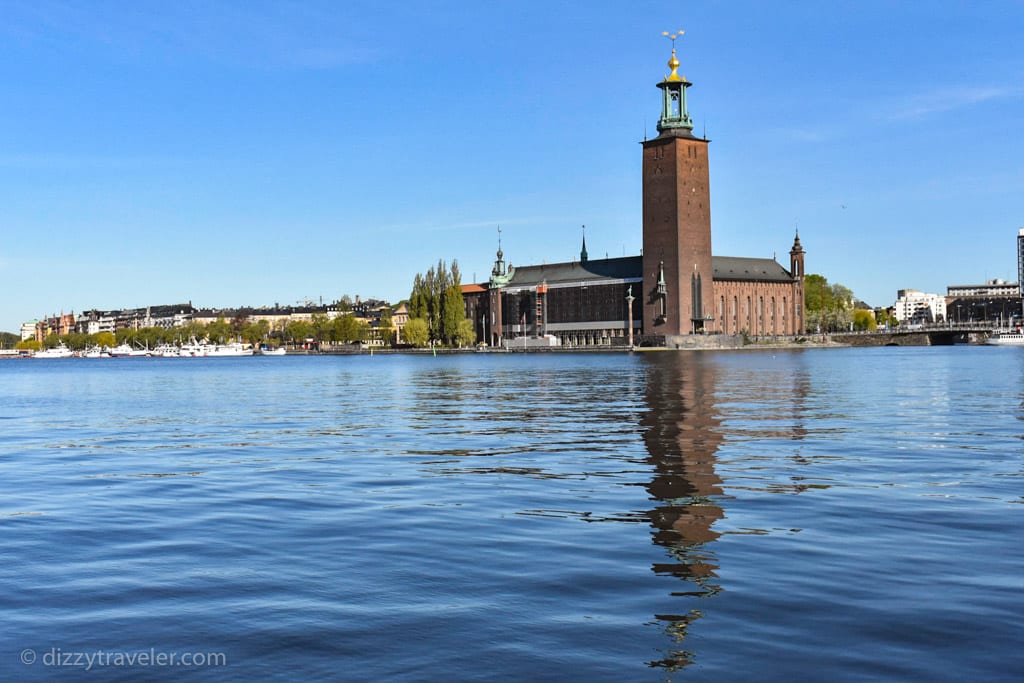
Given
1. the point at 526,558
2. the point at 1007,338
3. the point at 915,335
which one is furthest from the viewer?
the point at 915,335

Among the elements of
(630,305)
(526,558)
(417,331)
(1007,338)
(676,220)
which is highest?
(676,220)

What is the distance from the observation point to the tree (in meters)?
139

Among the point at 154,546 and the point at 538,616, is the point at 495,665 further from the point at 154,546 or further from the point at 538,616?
the point at 154,546

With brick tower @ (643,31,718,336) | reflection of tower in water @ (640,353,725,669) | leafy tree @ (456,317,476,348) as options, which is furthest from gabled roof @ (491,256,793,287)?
reflection of tower in water @ (640,353,725,669)

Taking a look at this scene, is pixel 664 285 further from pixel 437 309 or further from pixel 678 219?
pixel 437 309

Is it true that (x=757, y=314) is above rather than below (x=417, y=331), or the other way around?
above

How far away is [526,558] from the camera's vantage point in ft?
26.5

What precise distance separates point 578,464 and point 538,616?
314 inches

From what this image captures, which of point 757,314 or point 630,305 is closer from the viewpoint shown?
point 630,305

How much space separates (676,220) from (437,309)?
1304 inches

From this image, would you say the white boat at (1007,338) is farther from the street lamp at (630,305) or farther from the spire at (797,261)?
the street lamp at (630,305)

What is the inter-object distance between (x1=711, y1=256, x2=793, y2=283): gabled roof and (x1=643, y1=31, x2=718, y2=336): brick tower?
567 inches

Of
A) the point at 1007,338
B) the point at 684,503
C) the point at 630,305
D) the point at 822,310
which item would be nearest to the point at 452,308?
the point at 630,305

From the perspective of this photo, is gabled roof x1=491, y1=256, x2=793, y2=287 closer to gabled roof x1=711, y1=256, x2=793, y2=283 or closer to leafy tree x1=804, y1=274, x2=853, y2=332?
gabled roof x1=711, y1=256, x2=793, y2=283
